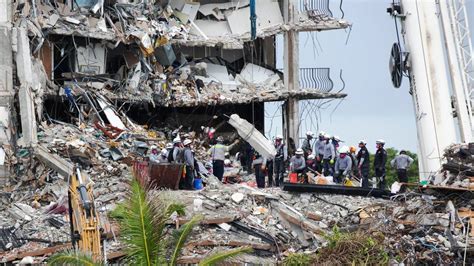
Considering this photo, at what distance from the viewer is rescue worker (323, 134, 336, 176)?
2534 cm

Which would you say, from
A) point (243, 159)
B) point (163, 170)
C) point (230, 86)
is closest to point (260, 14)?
point (230, 86)

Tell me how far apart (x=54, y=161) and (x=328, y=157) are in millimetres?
6688

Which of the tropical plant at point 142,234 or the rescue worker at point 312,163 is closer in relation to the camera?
the tropical plant at point 142,234

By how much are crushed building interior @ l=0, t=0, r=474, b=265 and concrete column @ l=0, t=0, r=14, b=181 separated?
0.12 ft

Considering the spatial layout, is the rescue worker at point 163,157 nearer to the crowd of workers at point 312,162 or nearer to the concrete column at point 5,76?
the crowd of workers at point 312,162

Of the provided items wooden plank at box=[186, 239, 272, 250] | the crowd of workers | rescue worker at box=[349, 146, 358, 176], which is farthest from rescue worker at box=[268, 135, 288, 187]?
wooden plank at box=[186, 239, 272, 250]

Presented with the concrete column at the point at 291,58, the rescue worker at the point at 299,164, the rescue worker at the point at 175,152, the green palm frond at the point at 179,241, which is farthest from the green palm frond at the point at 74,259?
the concrete column at the point at 291,58

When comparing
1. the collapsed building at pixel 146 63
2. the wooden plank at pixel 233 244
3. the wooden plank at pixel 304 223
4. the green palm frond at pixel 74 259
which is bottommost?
the green palm frond at pixel 74 259

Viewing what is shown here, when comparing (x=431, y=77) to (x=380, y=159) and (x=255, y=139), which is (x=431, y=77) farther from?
(x=255, y=139)

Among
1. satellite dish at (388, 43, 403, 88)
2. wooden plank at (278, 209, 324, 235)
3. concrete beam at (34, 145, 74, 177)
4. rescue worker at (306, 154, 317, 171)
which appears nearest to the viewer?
satellite dish at (388, 43, 403, 88)

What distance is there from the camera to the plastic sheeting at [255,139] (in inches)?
1124

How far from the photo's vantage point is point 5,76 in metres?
26.6

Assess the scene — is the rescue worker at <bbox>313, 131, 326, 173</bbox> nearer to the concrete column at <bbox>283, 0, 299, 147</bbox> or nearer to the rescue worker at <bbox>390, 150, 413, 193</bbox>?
the rescue worker at <bbox>390, 150, 413, 193</bbox>

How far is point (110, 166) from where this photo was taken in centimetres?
2628
